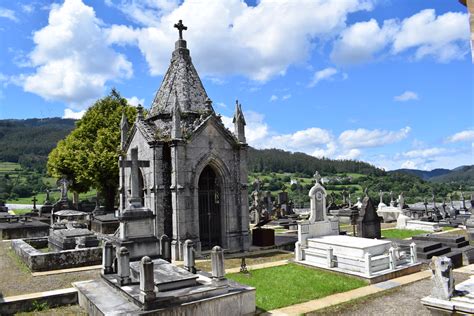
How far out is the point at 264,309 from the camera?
8.52m

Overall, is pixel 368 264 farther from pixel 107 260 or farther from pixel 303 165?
pixel 303 165

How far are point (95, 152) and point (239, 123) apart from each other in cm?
1634

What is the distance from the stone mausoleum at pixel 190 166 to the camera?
14969 millimetres

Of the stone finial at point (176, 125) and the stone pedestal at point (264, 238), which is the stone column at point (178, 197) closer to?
the stone finial at point (176, 125)

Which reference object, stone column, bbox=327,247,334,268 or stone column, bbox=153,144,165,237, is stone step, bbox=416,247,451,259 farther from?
stone column, bbox=153,144,165,237

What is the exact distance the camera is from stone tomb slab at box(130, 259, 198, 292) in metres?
7.86

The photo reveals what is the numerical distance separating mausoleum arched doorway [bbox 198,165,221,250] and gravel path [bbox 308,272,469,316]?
27.0 feet

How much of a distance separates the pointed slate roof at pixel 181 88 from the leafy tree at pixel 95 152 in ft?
37.5

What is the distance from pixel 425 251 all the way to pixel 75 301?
39.9 feet

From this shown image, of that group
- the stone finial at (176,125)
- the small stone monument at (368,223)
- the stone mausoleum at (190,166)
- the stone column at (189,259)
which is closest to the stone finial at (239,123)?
the stone mausoleum at (190,166)

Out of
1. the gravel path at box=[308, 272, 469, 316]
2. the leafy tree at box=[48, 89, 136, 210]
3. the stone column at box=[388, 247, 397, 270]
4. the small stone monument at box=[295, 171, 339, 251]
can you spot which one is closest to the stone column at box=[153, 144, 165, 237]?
the small stone monument at box=[295, 171, 339, 251]

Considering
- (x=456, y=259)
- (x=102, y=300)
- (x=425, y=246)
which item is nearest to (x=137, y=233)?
(x=102, y=300)

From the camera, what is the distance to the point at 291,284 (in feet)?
34.4

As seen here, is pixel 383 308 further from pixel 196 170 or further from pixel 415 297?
pixel 196 170
